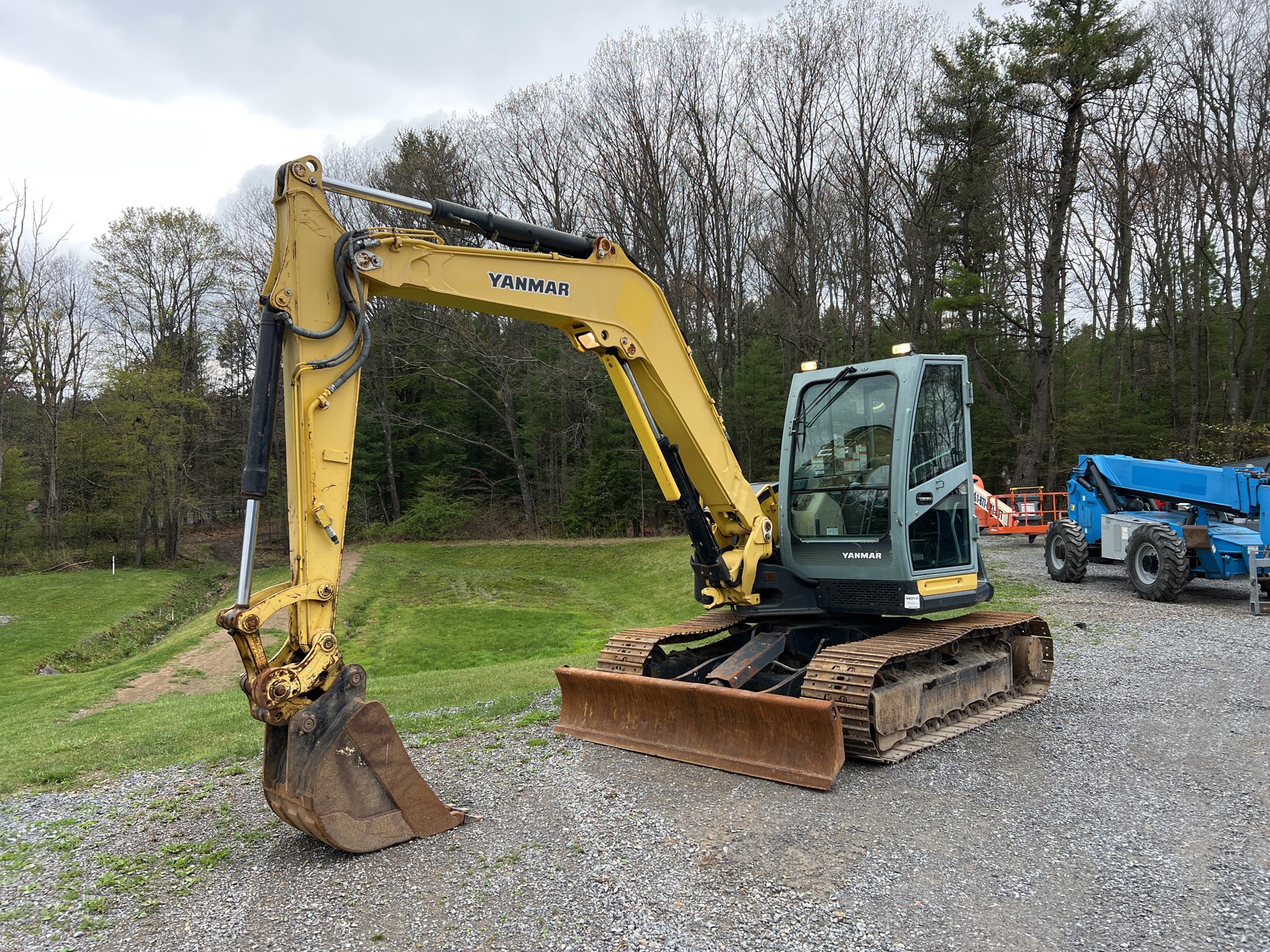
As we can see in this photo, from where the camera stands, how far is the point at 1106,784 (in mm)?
5664

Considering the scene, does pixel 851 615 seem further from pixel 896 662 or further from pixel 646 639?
pixel 646 639

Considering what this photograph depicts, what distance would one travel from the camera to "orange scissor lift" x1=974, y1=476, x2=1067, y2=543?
2238 centimetres

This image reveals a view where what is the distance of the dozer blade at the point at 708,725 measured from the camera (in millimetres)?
5629

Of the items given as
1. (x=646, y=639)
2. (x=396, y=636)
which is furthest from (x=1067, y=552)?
(x=396, y=636)

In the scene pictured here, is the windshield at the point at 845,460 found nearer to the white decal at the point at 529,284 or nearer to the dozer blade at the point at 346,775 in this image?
the white decal at the point at 529,284

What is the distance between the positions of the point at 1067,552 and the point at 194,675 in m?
14.8

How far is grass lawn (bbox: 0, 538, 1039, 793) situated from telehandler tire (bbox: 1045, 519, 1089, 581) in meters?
1.00

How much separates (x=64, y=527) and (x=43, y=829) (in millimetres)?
34785

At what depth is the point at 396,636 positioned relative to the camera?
57.9 feet

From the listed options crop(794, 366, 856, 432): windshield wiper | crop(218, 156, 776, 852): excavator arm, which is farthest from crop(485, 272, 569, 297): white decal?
crop(794, 366, 856, 432): windshield wiper

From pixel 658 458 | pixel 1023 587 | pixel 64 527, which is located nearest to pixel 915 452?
pixel 658 458

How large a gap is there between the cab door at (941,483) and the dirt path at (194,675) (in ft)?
27.0

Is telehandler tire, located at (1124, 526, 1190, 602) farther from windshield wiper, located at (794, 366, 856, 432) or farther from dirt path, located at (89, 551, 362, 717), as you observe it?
dirt path, located at (89, 551, 362, 717)

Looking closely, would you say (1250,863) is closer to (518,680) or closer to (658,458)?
(658,458)
